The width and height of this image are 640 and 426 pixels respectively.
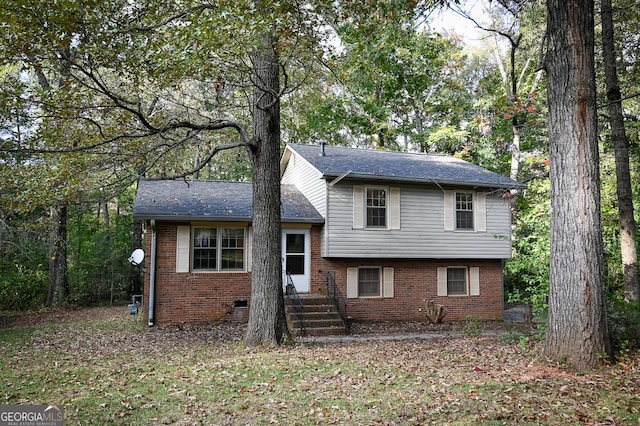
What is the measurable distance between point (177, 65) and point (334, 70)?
3.47 metres

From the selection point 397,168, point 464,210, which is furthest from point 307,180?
point 464,210

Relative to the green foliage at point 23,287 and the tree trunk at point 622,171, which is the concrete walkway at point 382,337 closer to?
the tree trunk at point 622,171

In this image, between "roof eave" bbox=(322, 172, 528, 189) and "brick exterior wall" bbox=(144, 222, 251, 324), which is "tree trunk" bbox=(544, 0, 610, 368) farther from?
"brick exterior wall" bbox=(144, 222, 251, 324)

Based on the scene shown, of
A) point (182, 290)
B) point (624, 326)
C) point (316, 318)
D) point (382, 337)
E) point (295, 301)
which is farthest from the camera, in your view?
point (182, 290)

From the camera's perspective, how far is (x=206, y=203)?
45.7ft

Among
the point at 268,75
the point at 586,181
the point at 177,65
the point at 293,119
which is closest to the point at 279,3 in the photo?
the point at 177,65

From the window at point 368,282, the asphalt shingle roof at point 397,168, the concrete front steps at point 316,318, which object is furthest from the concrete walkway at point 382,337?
the asphalt shingle roof at point 397,168

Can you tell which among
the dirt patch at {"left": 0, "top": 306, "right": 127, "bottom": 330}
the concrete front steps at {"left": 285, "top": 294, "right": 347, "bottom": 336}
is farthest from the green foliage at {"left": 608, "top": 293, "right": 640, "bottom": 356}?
the dirt patch at {"left": 0, "top": 306, "right": 127, "bottom": 330}

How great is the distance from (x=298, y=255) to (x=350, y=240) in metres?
1.70

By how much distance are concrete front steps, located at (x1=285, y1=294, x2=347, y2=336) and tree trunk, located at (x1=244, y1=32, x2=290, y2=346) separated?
235cm

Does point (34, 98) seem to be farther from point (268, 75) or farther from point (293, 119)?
point (293, 119)

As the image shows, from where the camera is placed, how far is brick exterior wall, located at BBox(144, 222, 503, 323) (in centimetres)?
1294

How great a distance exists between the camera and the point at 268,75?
9562 millimetres

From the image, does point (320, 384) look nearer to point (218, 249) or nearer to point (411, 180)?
point (218, 249)
